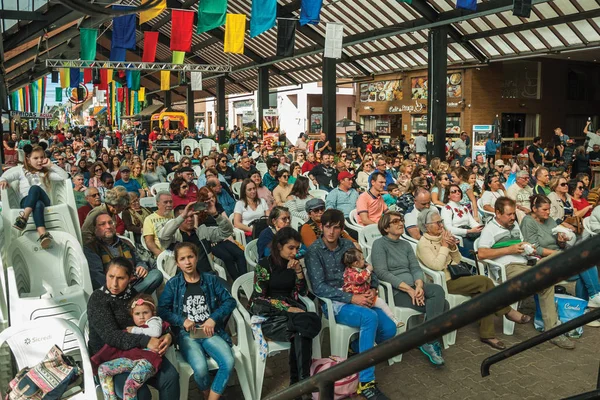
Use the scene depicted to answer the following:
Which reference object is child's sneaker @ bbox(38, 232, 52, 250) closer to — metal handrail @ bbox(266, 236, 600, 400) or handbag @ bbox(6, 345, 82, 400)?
handbag @ bbox(6, 345, 82, 400)

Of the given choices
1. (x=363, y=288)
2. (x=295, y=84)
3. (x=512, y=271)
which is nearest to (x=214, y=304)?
(x=363, y=288)

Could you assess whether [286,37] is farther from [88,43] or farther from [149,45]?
[88,43]

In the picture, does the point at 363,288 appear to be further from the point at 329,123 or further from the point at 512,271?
the point at 329,123

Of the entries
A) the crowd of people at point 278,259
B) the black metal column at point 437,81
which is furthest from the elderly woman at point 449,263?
the black metal column at point 437,81

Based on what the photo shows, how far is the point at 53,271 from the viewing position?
4250 millimetres

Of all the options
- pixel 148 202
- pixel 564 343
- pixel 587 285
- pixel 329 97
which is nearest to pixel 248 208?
pixel 148 202

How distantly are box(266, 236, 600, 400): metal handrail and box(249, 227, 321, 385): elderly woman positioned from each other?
2300 millimetres

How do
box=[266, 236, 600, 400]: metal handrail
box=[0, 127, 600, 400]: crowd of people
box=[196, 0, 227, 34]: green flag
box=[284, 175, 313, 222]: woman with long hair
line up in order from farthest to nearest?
box=[196, 0, 227, 34]: green flag
box=[284, 175, 313, 222]: woman with long hair
box=[0, 127, 600, 400]: crowd of people
box=[266, 236, 600, 400]: metal handrail

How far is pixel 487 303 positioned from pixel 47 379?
2.60m

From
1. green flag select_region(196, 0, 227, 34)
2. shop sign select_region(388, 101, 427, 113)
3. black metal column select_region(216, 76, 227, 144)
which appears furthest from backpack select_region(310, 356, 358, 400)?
black metal column select_region(216, 76, 227, 144)

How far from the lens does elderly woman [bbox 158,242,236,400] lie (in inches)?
134

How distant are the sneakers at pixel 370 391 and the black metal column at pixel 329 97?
16.0 meters

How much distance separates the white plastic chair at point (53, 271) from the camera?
3.87 m

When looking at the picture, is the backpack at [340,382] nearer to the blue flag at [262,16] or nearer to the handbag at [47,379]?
the handbag at [47,379]
